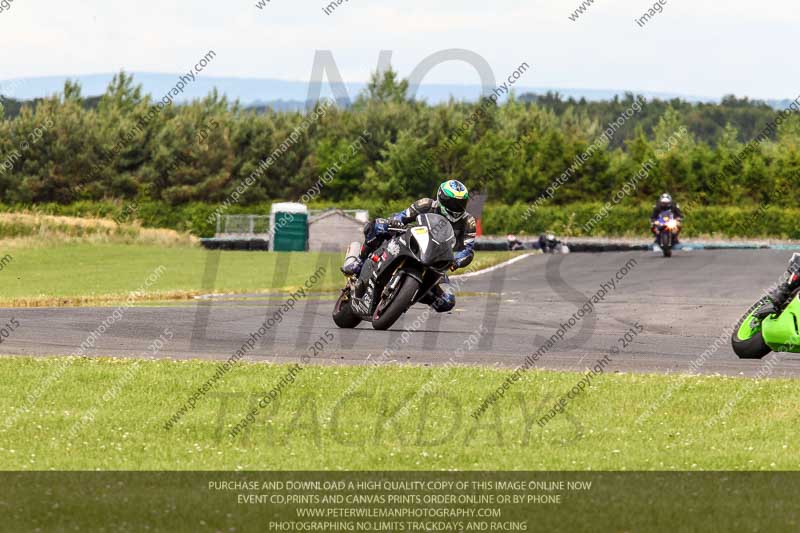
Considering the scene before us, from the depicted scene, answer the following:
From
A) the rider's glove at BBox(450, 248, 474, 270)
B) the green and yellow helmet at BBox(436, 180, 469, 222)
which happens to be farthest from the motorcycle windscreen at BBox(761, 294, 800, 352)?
the green and yellow helmet at BBox(436, 180, 469, 222)

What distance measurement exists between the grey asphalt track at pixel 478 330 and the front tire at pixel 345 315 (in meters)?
0.29

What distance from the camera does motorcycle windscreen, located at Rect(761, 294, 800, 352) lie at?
47.4 feet

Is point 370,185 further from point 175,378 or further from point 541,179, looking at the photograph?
point 175,378

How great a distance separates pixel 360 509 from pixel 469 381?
4.89 m

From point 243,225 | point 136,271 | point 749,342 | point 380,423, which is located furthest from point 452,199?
point 243,225

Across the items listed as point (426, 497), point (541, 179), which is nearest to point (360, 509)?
point (426, 497)

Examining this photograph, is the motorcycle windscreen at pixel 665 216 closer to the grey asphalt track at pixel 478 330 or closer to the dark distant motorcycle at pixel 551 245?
the dark distant motorcycle at pixel 551 245

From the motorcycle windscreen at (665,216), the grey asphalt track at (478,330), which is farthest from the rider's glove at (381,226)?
the motorcycle windscreen at (665,216)

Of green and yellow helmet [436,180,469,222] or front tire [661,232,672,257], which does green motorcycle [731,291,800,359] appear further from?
front tire [661,232,672,257]

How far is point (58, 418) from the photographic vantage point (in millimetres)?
11422

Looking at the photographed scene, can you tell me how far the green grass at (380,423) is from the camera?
998 centimetres

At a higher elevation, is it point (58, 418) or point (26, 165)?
point (58, 418)

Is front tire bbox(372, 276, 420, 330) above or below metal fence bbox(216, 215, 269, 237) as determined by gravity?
above

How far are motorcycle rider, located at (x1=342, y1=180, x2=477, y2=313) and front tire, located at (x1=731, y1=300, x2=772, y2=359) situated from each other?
3716mm
